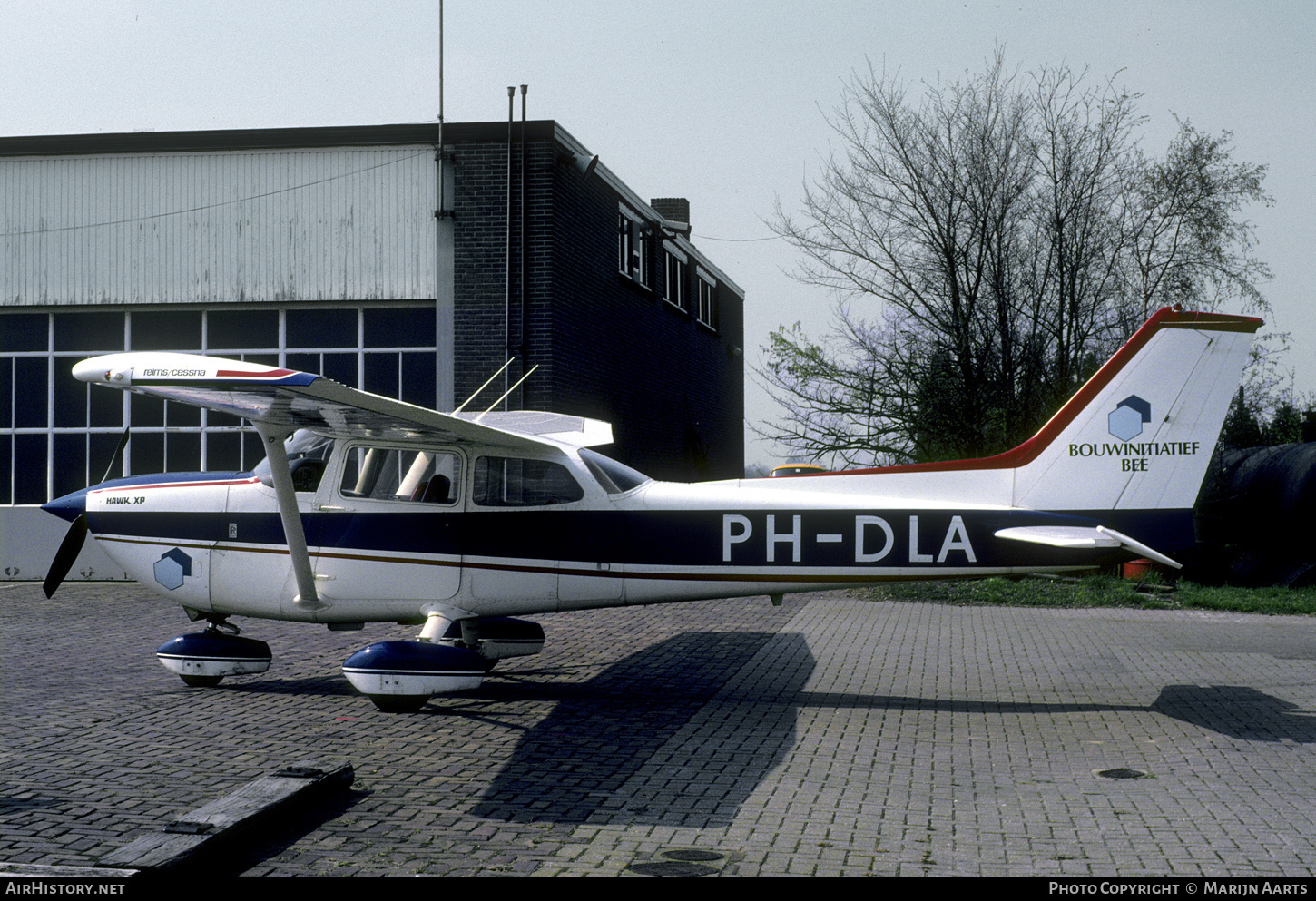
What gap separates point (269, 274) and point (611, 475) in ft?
33.3

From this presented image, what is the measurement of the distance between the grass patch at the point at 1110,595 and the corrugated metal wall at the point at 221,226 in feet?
27.5

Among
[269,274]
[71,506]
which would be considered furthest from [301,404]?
[269,274]

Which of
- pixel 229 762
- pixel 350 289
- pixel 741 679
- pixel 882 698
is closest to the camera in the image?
pixel 229 762

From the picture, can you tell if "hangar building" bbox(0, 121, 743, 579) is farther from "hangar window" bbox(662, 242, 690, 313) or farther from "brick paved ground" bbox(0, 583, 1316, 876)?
"hangar window" bbox(662, 242, 690, 313)

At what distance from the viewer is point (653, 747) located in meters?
6.80

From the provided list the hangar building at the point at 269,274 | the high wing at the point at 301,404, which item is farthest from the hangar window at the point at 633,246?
the high wing at the point at 301,404

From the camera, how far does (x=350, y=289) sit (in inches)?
653

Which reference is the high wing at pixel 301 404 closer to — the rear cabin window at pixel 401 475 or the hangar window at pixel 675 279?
the rear cabin window at pixel 401 475

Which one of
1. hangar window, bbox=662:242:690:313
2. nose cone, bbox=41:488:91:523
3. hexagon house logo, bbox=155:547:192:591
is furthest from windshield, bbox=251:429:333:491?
hangar window, bbox=662:242:690:313

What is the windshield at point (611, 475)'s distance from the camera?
8523 millimetres

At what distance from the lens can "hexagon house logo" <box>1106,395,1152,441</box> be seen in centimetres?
800

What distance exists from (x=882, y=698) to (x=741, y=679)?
126 cm
